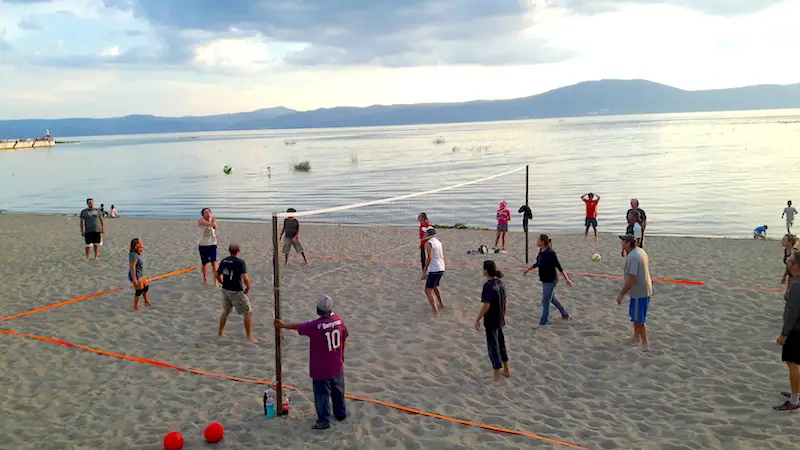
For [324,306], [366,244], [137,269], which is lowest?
[366,244]

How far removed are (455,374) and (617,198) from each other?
89.7 feet

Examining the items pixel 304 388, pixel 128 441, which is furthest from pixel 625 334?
pixel 128 441

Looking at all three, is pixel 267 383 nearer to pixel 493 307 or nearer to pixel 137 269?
pixel 493 307

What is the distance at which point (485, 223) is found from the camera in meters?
25.3

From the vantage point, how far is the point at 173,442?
5.49 metres

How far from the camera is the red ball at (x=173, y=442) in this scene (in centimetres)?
548

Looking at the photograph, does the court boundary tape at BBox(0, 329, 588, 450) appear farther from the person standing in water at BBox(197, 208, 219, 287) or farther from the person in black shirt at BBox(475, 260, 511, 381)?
the person standing in water at BBox(197, 208, 219, 287)

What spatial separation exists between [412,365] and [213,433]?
289 cm

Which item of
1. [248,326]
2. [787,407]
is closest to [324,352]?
[248,326]

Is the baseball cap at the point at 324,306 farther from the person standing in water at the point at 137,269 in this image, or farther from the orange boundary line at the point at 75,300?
the orange boundary line at the point at 75,300

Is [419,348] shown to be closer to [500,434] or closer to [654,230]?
[500,434]

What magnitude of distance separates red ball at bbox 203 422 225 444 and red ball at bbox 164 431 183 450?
0.83ft

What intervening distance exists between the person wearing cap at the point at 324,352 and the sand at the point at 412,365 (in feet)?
1.17

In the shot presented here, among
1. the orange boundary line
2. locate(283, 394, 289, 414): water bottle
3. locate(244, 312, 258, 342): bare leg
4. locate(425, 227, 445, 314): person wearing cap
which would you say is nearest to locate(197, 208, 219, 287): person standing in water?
the orange boundary line
